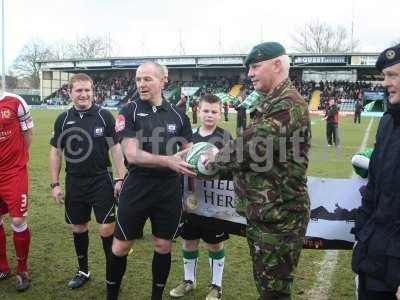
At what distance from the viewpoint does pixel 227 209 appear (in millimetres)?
4605

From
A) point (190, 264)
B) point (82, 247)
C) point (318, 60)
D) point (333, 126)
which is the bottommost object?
point (190, 264)

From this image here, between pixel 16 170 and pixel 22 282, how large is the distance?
1105mm

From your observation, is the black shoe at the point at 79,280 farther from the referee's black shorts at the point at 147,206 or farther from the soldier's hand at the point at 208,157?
the soldier's hand at the point at 208,157

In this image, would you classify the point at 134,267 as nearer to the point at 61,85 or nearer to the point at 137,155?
the point at 137,155

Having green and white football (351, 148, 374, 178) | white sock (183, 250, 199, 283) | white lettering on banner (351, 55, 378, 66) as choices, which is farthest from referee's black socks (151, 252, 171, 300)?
white lettering on banner (351, 55, 378, 66)

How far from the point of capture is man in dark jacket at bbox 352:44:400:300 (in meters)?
2.48

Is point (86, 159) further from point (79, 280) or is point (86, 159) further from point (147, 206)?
point (79, 280)

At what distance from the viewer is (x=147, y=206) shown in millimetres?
3963

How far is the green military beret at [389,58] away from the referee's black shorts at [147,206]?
2013mm

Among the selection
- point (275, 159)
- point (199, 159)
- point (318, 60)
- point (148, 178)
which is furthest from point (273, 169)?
point (318, 60)

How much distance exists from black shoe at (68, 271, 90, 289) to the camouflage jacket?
2.59m

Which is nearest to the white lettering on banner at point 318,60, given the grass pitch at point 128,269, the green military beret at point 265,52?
the grass pitch at point 128,269

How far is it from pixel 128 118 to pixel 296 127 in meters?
1.62

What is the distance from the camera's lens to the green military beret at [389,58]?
2.53 meters
